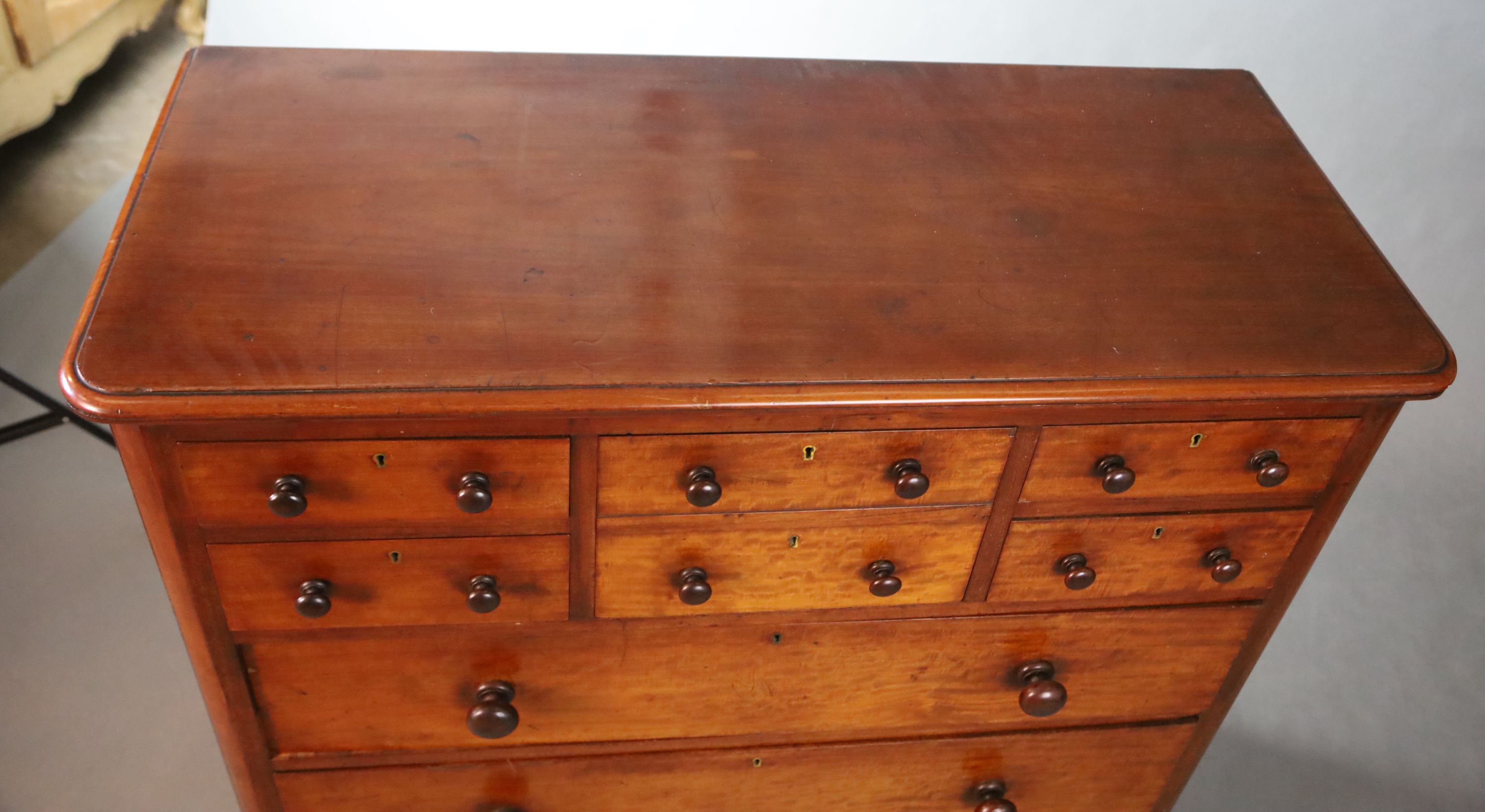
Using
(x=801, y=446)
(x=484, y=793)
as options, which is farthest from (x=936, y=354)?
(x=484, y=793)

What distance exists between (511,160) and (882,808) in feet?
3.48

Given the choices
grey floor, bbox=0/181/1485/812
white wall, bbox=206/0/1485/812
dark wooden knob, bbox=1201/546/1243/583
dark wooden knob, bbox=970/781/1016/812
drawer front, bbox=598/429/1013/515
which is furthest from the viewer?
white wall, bbox=206/0/1485/812

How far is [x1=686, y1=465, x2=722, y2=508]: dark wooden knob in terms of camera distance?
137 cm

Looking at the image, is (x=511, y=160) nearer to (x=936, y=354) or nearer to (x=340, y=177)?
(x=340, y=177)

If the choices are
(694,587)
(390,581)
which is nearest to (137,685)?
(390,581)

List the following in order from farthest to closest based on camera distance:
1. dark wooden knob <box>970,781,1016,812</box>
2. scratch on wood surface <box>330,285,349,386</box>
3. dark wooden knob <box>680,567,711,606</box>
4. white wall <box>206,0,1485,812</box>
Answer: white wall <box>206,0,1485,812</box>
dark wooden knob <box>970,781,1016,812</box>
dark wooden knob <box>680,567,711,606</box>
scratch on wood surface <box>330,285,349,386</box>

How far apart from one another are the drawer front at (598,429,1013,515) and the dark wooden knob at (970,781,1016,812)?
593 millimetres

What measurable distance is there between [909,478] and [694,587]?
0.28 m

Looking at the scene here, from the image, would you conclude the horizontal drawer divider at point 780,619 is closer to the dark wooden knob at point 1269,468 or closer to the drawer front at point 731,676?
the drawer front at point 731,676

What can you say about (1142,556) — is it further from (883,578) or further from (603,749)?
(603,749)

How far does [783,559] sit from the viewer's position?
151cm

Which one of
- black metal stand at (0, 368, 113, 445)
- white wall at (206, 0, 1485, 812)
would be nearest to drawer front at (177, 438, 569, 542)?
black metal stand at (0, 368, 113, 445)

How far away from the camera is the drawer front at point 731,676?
157 centimetres

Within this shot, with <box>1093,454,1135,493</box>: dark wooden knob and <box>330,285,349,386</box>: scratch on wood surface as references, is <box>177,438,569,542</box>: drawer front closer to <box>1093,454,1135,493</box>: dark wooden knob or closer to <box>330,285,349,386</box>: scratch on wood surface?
<box>330,285,349,386</box>: scratch on wood surface
